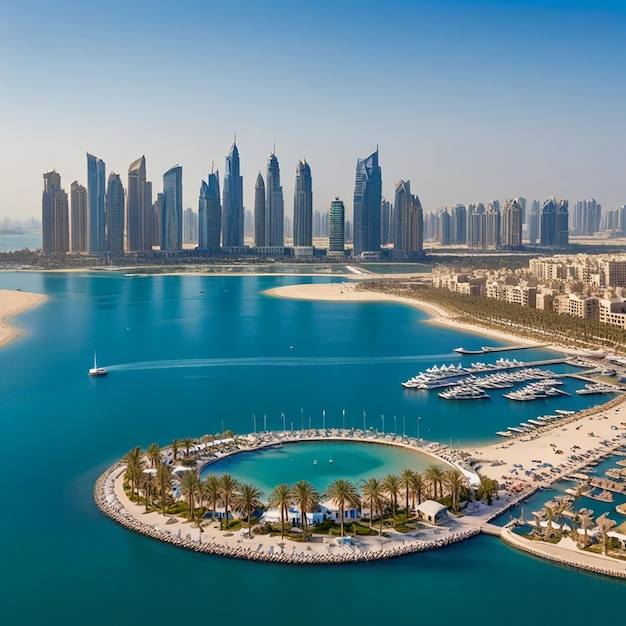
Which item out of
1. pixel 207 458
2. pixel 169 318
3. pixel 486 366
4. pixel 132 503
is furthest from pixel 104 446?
pixel 169 318

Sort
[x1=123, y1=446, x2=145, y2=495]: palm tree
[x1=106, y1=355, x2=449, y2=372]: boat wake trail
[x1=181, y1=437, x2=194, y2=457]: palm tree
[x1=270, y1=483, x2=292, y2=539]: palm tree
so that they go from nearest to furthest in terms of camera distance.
A: [x1=270, y1=483, x2=292, y2=539]: palm tree < [x1=123, y1=446, x2=145, y2=495]: palm tree < [x1=181, y1=437, x2=194, y2=457]: palm tree < [x1=106, y1=355, x2=449, y2=372]: boat wake trail

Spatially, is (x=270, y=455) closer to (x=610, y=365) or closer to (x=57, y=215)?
(x=610, y=365)

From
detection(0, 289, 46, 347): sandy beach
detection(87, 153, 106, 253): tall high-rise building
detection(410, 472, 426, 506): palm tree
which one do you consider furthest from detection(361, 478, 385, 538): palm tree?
detection(87, 153, 106, 253): tall high-rise building

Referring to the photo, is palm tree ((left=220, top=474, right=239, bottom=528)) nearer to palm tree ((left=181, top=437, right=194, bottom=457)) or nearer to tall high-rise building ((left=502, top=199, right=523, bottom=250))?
palm tree ((left=181, top=437, right=194, bottom=457))

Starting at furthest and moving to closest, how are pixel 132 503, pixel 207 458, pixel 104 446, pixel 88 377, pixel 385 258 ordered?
pixel 385 258 < pixel 88 377 < pixel 104 446 < pixel 207 458 < pixel 132 503

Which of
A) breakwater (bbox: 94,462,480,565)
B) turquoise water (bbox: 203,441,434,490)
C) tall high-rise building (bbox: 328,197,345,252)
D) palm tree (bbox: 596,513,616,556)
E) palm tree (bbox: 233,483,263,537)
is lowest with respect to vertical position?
breakwater (bbox: 94,462,480,565)

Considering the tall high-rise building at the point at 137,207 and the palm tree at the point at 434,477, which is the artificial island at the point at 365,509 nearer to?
the palm tree at the point at 434,477

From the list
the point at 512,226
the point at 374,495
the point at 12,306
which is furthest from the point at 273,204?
the point at 374,495
